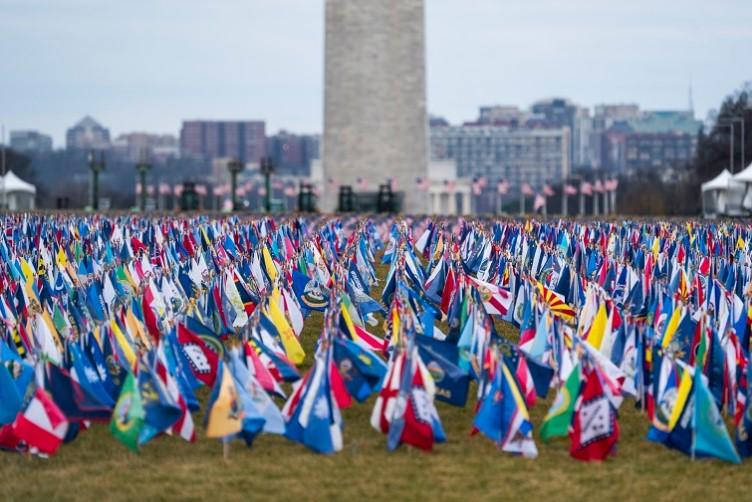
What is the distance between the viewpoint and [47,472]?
16.6 metres

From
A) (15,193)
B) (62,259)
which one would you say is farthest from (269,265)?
(15,193)

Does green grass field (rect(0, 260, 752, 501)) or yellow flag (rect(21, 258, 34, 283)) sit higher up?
yellow flag (rect(21, 258, 34, 283))

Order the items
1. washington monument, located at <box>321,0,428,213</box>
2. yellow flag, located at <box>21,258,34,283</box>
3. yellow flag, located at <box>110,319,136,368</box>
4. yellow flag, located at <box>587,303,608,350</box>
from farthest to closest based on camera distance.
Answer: washington monument, located at <box>321,0,428,213</box>
yellow flag, located at <box>21,258,34,283</box>
yellow flag, located at <box>587,303,608,350</box>
yellow flag, located at <box>110,319,136,368</box>

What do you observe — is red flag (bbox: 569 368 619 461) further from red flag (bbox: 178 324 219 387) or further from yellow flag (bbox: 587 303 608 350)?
red flag (bbox: 178 324 219 387)

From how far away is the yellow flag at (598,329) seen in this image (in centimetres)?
2028

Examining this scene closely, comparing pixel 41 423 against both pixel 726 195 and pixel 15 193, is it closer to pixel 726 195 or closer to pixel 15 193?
pixel 726 195

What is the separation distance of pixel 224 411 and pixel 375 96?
59.6 m

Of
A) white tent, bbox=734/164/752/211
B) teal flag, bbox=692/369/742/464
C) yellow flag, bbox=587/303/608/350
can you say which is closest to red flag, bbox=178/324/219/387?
yellow flag, bbox=587/303/608/350

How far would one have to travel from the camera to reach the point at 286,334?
21203mm

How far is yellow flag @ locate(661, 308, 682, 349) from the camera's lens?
20031 mm

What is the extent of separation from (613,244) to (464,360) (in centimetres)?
1684

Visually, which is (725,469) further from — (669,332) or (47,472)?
(47,472)

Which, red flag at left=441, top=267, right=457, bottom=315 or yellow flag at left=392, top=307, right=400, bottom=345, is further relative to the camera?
red flag at left=441, top=267, right=457, bottom=315

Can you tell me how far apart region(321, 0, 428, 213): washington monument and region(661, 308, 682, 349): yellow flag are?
55.0 meters
